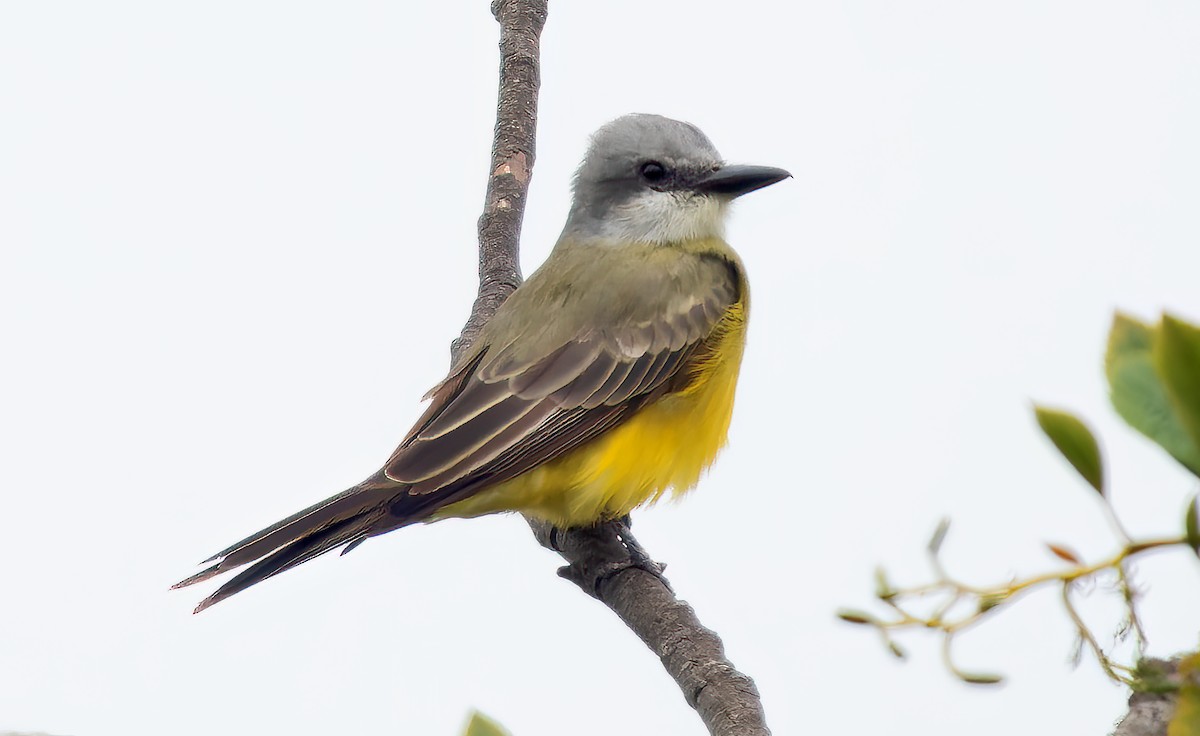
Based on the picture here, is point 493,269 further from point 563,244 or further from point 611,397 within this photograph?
point 611,397

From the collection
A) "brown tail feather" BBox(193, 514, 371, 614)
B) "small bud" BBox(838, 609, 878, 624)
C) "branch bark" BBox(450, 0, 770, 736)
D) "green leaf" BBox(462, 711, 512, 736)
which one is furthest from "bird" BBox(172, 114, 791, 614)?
"small bud" BBox(838, 609, 878, 624)

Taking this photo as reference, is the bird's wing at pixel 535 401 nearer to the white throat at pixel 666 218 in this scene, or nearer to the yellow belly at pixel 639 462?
the yellow belly at pixel 639 462

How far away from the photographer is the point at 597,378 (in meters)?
4.40

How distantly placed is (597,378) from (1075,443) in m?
3.34

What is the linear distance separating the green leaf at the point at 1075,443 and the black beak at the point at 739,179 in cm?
401

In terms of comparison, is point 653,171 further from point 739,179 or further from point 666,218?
point 739,179

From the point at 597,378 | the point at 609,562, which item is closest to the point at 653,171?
the point at 597,378

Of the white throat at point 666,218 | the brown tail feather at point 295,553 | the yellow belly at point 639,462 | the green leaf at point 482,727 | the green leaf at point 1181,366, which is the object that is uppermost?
the white throat at point 666,218

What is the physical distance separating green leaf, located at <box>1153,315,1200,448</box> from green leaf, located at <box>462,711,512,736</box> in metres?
0.92

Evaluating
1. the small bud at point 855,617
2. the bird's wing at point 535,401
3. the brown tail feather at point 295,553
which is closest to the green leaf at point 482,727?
the small bud at point 855,617

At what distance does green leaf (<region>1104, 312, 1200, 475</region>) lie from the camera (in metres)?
0.96

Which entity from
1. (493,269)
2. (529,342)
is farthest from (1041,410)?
(493,269)

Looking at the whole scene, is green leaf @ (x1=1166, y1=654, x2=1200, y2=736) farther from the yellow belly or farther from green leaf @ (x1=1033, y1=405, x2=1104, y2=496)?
the yellow belly

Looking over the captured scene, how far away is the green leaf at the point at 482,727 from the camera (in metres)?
1.58
